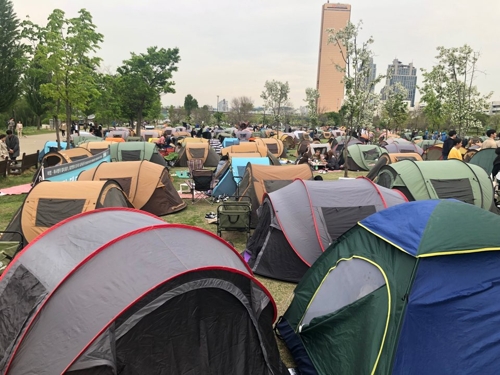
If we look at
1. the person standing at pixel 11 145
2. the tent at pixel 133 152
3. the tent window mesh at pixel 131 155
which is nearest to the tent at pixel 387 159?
the tent at pixel 133 152

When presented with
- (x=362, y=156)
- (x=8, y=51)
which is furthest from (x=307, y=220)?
(x=8, y=51)

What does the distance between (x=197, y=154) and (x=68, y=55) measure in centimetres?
654

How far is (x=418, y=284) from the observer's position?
10.3 ft

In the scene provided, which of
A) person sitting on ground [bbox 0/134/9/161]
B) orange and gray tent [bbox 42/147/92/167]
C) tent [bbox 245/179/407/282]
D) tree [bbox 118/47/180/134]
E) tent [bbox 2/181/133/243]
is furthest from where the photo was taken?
tree [bbox 118/47/180/134]

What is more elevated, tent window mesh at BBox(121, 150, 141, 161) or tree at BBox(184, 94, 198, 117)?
tree at BBox(184, 94, 198, 117)

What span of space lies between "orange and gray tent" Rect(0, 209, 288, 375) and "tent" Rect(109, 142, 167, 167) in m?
11.2

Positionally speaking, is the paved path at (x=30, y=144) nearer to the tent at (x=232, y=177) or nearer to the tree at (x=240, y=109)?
the tent at (x=232, y=177)

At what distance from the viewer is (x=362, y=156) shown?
16.9 metres

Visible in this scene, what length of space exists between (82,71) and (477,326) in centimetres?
1587

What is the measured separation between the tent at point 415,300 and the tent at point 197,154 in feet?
45.0

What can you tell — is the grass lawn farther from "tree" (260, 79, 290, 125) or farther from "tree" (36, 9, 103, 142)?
"tree" (260, 79, 290, 125)

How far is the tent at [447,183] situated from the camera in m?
8.33

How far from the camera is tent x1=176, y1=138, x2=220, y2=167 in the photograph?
17.0 metres

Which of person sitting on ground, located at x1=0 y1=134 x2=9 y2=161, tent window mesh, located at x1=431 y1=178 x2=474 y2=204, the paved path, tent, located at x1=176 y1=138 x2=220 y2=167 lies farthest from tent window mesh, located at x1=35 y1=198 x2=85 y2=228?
the paved path
